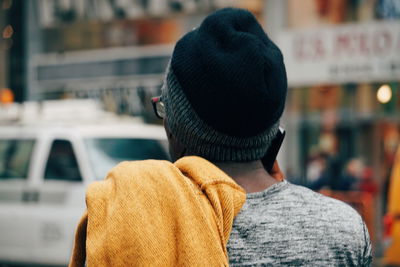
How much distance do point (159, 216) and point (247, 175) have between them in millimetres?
302

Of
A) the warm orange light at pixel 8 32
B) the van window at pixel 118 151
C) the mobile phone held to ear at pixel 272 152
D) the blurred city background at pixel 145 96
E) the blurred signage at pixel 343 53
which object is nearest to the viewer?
the mobile phone held to ear at pixel 272 152

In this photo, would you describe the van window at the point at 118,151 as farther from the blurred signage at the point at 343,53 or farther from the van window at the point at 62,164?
the blurred signage at the point at 343,53

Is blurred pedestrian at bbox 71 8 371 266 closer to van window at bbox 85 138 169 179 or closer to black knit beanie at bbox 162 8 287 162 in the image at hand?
black knit beanie at bbox 162 8 287 162

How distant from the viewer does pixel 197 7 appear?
59.4 ft

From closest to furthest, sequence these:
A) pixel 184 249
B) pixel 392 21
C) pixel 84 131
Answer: pixel 184 249
pixel 84 131
pixel 392 21

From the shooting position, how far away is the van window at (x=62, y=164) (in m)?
9.40

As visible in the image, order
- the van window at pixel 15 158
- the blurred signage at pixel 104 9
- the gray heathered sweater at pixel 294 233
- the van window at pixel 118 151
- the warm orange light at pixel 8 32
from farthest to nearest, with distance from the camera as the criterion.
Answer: the warm orange light at pixel 8 32
the blurred signage at pixel 104 9
the van window at pixel 15 158
the van window at pixel 118 151
the gray heathered sweater at pixel 294 233

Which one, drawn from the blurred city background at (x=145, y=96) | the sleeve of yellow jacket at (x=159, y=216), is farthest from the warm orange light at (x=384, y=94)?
the sleeve of yellow jacket at (x=159, y=216)

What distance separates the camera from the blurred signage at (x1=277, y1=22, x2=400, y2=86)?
14703 millimetres

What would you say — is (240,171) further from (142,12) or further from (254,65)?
(142,12)

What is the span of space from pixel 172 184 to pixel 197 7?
54.3 feet

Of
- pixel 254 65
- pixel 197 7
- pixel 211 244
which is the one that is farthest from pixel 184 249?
pixel 197 7

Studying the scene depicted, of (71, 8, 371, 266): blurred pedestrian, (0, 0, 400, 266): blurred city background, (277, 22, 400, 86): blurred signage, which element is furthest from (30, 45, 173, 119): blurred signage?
(71, 8, 371, 266): blurred pedestrian

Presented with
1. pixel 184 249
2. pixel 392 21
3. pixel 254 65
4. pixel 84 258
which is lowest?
pixel 392 21
